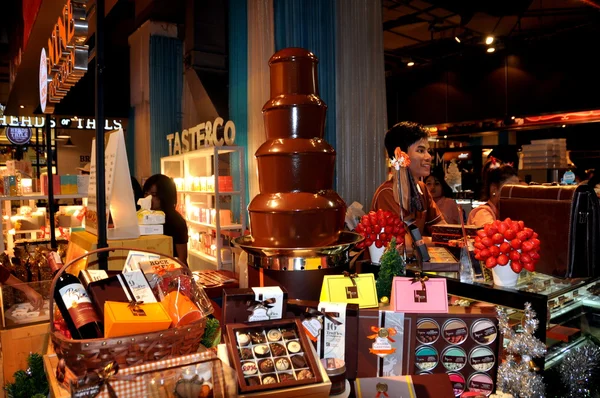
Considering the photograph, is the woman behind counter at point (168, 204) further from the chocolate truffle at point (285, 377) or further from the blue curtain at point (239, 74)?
the chocolate truffle at point (285, 377)

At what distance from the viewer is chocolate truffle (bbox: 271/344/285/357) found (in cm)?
114

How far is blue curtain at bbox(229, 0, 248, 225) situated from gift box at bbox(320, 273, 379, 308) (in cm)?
468

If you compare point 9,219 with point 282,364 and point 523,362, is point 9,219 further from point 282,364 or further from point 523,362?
point 523,362

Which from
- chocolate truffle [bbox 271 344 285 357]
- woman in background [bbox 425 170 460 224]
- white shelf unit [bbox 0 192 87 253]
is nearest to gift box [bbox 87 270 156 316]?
chocolate truffle [bbox 271 344 285 357]

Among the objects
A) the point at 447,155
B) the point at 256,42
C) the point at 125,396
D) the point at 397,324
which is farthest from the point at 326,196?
the point at 447,155

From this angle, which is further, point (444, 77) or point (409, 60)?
point (409, 60)

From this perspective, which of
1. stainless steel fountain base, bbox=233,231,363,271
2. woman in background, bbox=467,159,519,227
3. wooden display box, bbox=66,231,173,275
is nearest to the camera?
stainless steel fountain base, bbox=233,231,363,271

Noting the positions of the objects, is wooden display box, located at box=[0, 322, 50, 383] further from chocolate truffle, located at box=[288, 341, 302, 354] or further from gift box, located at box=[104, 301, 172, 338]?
chocolate truffle, located at box=[288, 341, 302, 354]

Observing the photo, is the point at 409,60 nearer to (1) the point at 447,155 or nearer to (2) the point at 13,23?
(1) the point at 447,155

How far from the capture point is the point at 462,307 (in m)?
1.42

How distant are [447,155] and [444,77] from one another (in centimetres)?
133

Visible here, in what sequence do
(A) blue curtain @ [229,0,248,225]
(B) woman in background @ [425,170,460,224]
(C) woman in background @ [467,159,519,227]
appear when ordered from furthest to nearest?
(A) blue curtain @ [229,0,248,225] → (B) woman in background @ [425,170,460,224] → (C) woman in background @ [467,159,519,227]

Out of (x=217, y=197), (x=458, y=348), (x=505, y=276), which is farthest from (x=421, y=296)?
(x=217, y=197)

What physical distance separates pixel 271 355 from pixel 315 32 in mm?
4246
